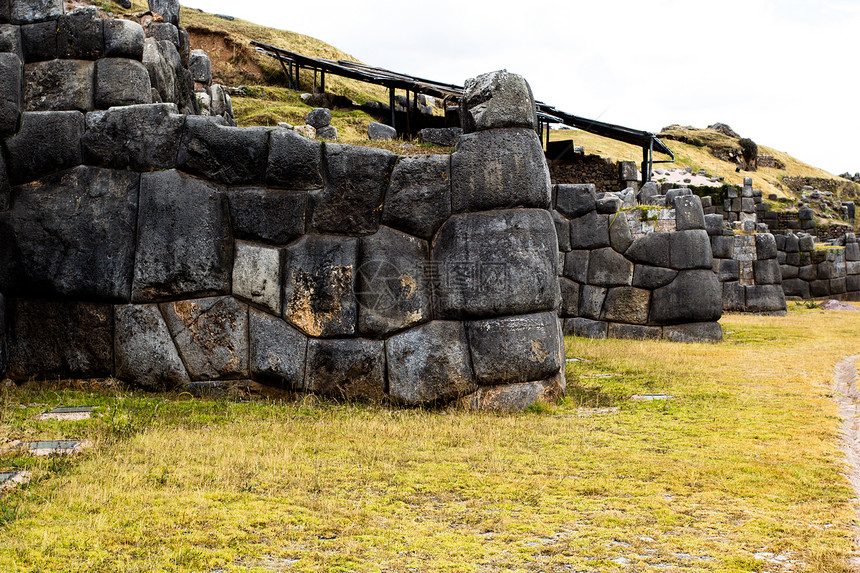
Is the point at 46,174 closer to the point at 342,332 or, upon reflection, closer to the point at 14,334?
the point at 14,334

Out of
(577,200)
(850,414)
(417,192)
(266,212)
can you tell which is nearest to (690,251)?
(577,200)

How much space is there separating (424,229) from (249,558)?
4620 mm

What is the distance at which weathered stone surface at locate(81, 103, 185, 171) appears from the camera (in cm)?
785

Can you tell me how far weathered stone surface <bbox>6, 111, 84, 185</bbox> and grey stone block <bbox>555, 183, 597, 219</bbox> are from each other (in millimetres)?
10667

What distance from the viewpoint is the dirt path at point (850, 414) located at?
5732 millimetres

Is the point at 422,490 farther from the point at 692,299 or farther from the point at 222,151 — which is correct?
the point at 692,299

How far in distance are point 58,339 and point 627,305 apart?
1095 cm

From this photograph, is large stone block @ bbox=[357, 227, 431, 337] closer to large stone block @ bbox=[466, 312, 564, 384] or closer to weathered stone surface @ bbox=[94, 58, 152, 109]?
large stone block @ bbox=[466, 312, 564, 384]

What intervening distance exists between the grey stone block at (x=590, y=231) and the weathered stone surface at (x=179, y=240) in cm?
984

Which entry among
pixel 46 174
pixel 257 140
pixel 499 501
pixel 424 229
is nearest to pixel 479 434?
pixel 499 501

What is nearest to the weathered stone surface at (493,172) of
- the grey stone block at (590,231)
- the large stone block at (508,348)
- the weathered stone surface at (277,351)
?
the large stone block at (508,348)

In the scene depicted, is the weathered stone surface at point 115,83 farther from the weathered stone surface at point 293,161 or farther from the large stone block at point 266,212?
the weathered stone surface at point 293,161

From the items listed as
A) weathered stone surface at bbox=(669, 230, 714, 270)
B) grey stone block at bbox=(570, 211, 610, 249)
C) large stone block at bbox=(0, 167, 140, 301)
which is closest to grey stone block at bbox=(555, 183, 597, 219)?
grey stone block at bbox=(570, 211, 610, 249)

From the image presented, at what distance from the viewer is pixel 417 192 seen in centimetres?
797
